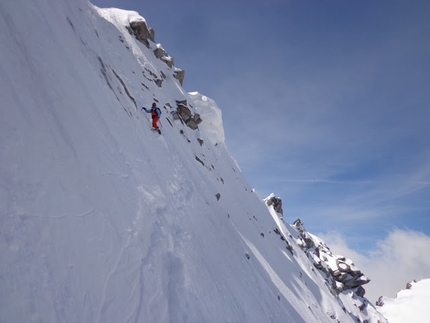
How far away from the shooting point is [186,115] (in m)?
25.4

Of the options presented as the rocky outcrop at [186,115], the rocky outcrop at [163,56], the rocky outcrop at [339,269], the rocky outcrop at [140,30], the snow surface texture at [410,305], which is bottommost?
the rocky outcrop at [186,115]

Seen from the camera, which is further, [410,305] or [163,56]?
[410,305]

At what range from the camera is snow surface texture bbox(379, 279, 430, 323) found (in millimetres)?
104812

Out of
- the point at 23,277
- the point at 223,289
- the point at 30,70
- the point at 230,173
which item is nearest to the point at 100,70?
the point at 30,70

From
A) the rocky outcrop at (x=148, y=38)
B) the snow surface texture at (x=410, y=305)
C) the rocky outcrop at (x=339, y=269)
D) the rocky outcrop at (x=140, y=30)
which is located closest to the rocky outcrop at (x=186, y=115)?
the rocky outcrop at (x=148, y=38)

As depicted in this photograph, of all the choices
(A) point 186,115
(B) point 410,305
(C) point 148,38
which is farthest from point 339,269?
(B) point 410,305

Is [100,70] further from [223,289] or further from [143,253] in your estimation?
[223,289]

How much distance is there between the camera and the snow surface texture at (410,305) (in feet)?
344

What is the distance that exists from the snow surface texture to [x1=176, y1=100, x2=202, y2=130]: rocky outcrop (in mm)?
133218

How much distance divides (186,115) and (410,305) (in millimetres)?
153049

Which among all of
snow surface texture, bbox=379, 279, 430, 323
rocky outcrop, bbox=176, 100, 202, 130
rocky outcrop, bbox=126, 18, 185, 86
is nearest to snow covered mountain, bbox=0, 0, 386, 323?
rocky outcrop, bbox=176, 100, 202, 130

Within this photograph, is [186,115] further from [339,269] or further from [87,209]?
[339,269]

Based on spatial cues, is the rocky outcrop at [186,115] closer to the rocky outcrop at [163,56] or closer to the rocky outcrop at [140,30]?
the rocky outcrop at [163,56]

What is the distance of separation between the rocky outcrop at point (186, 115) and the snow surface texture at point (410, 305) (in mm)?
133218
